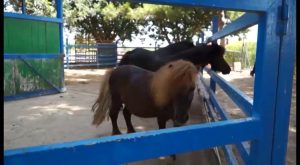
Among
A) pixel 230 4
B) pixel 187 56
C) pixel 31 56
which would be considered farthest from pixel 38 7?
pixel 230 4

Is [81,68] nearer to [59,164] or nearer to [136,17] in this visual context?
[136,17]

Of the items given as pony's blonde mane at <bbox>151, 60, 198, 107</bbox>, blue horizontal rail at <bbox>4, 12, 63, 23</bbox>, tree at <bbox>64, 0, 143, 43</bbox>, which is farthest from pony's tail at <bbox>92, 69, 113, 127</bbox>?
tree at <bbox>64, 0, 143, 43</bbox>

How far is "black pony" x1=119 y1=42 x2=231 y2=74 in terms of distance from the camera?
14.4ft

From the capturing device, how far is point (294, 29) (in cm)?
112

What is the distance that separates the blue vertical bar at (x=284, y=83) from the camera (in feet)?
3.63

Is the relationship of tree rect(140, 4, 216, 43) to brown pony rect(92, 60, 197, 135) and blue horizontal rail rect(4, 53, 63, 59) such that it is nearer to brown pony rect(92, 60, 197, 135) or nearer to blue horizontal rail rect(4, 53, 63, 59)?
blue horizontal rail rect(4, 53, 63, 59)

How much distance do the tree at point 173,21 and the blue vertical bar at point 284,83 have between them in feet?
39.2

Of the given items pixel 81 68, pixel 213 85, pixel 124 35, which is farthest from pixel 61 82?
pixel 124 35

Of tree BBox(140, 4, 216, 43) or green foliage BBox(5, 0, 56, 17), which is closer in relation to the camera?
green foliage BBox(5, 0, 56, 17)

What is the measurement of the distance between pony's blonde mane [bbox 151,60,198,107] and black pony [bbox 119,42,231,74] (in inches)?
63.7

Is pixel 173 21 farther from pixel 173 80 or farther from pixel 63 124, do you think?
pixel 173 80

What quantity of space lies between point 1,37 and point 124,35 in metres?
19.1

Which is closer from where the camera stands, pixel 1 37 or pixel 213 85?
pixel 1 37

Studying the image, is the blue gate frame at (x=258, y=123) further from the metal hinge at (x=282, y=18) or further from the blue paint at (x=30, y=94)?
the blue paint at (x=30, y=94)
